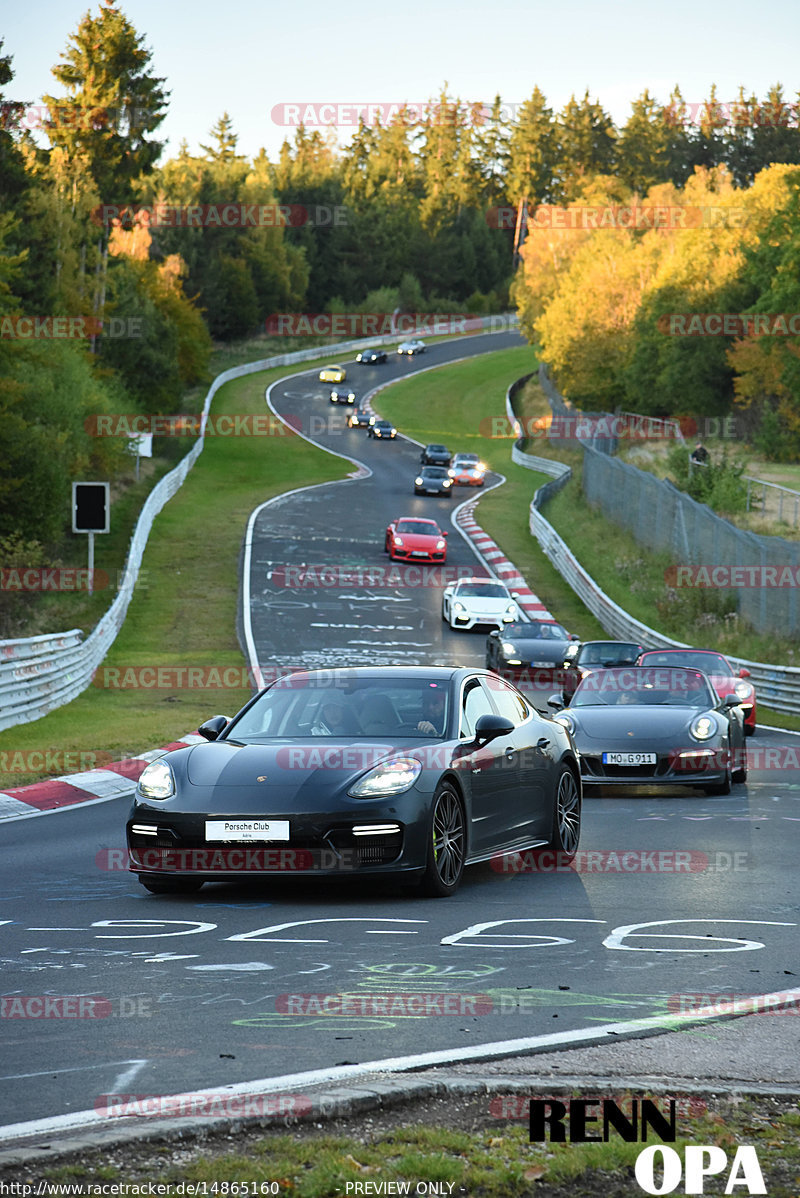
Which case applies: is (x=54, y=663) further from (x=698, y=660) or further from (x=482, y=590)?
(x=482, y=590)

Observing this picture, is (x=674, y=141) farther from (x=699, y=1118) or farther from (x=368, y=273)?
(x=699, y=1118)

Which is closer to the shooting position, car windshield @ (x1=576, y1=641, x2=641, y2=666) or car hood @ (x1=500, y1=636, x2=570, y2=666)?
car windshield @ (x1=576, y1=641, x2=641, y2=666)

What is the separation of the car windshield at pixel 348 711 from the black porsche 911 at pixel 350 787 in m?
0.01

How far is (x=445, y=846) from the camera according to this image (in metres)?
9.99

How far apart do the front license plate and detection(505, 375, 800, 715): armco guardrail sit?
20.4 metres

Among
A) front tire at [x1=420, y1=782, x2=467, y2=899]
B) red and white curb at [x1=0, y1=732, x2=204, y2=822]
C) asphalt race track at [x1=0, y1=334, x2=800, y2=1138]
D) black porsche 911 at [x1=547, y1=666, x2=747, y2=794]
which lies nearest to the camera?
asphalt race track at [x1=0, y1=334, x2=800, y2=1138]

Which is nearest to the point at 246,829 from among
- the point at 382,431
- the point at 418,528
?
the point at 418,528

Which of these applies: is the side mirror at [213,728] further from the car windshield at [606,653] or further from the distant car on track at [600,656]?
the car windshield at [606,653]

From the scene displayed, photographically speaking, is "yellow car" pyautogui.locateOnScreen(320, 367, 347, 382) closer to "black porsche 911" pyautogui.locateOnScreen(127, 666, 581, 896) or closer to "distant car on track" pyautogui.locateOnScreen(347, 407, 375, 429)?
"distant car on track" pyautogui.locateOnScreen(347, 407, 375, 429)

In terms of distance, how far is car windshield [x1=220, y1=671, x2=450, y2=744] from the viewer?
10586 mm

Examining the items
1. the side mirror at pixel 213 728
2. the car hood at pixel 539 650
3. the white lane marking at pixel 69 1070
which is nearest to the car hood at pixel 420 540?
the car hood at pixel 539 650

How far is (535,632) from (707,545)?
22.3ft

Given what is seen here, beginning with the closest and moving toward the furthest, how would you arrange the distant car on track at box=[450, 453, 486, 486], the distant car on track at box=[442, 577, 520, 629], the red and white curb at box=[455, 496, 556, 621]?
the distant car on track at box=[442, 577, 520, 629], the red and white curb at box=[455, 496, 556, 621], the distant car on track at box=[450, 453, 486, 486]

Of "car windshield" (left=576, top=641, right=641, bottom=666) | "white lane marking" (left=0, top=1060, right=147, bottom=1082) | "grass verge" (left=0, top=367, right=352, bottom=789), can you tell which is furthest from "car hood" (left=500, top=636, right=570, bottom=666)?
"white lane marking" (left=0, top=1060, right=147, bottom=1082)
